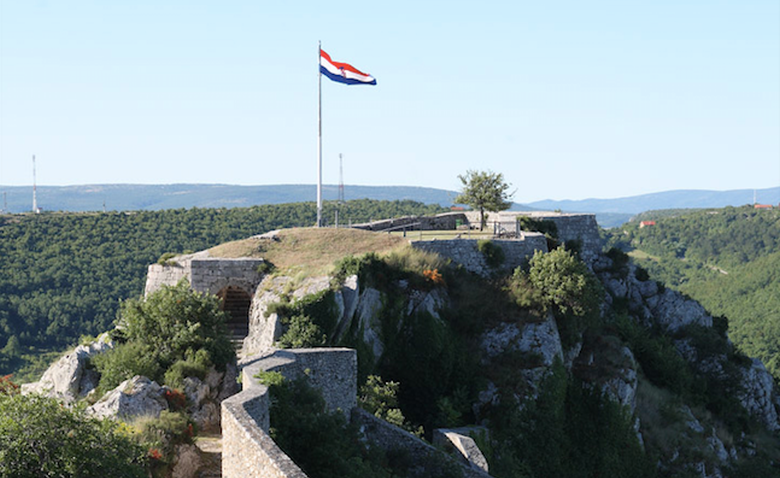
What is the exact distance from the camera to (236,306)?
102ft

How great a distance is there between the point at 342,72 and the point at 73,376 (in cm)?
1921

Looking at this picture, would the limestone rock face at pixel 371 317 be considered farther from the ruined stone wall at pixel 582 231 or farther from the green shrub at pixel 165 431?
the ruined stone wall at pixel 582 231

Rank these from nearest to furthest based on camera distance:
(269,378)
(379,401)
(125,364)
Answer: (269,378), (125,364), (379,401)

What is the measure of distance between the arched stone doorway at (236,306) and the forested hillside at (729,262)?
167 feet

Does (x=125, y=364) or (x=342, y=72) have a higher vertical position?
(x=342, y=72)

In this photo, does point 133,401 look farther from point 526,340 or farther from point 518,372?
point 526,340

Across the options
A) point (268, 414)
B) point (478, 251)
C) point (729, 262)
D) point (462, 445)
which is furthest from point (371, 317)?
point (729, 262)

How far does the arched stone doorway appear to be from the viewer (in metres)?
29.7

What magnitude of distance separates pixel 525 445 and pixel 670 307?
1687 cm

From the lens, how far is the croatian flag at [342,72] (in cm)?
3709

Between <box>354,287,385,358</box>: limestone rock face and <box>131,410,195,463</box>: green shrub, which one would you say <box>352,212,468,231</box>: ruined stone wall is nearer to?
<box>354,287,385,358</box>: limestone rock face

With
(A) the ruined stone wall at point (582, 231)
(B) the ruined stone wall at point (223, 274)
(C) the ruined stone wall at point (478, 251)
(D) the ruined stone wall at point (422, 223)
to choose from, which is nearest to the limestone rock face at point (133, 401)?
(B) the ruined stone wall at point (223, 274)

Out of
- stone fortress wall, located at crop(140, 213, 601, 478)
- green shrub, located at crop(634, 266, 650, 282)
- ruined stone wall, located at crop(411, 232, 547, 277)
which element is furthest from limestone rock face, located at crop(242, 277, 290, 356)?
green shrub, located at crop(634, 266, 650, 282)

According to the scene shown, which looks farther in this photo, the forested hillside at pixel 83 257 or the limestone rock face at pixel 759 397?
the forested hillside at pixel 83 257
